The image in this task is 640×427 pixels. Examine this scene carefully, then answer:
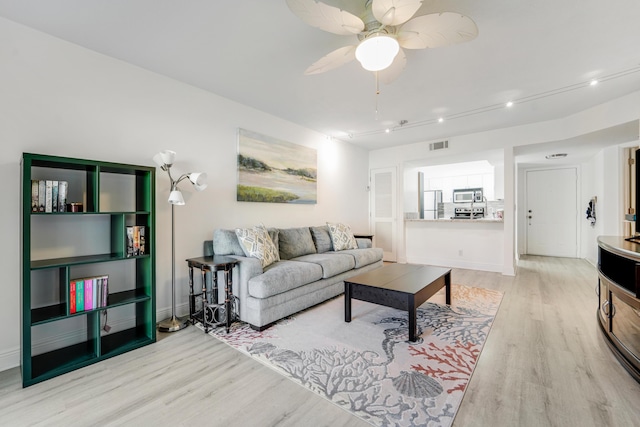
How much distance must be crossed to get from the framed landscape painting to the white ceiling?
50 centimetres

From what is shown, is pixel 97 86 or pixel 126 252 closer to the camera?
pixel 126 252

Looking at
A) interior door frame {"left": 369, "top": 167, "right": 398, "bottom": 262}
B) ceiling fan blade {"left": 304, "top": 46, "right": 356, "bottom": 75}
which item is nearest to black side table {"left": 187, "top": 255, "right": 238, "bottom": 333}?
ceiling fan blade {"left": 304, "top": 46, "right": 356, "bottom": 75}

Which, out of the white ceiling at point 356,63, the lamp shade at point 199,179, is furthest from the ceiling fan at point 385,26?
the lamp shade at point 199,179

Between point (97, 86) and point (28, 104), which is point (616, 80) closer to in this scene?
point (97, 86)

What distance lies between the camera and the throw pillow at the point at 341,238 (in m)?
4.43

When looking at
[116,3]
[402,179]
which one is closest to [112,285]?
[116,3]

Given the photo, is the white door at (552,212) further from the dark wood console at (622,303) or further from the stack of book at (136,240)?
the stack of book at (136,240)

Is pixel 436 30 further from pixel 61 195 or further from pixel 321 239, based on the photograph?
pixel 321 239

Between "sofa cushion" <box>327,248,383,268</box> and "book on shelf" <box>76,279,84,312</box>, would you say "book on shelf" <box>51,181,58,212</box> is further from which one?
"sofa cushion" <box>327,248,383,268</box>

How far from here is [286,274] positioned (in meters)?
2.82

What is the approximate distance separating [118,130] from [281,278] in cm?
206

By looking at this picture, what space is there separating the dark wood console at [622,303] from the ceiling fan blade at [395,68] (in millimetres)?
2046

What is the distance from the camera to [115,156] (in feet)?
8.57

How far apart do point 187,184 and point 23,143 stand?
50.3 inches
